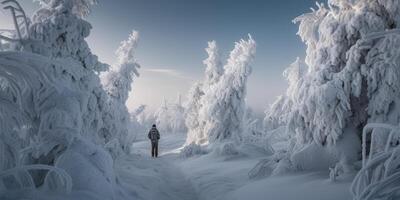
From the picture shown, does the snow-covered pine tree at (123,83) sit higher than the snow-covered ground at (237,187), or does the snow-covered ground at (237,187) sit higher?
the snow-covered pine tree at (123,83)

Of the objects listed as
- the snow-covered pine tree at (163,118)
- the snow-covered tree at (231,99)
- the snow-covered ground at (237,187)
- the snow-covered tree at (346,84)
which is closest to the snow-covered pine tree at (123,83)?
the snow-covered tree at (231,99)

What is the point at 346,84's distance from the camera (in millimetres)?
8328

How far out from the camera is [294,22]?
1048cm

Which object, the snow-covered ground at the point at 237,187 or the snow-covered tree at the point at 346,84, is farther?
the snow-covered tree at the point at 346,84

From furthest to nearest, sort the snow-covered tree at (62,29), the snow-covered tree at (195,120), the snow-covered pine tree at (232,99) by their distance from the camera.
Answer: the snow-covered tree at (195,120)
the snow-covered pine tree at (232,99)
the snow-covered tree at (62,29)

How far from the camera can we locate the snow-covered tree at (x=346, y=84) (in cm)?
795

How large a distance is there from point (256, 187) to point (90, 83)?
7389 mm

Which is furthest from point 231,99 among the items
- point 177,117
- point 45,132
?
point 177,117

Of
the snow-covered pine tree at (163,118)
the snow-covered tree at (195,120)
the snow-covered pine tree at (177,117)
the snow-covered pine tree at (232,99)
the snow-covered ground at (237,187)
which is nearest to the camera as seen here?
the snow-covered ground at (237,187)

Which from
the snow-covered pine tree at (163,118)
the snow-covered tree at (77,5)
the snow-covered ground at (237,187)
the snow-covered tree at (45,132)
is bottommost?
the snow-covered ground at (237,187)

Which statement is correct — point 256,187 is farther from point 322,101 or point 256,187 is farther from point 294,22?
point 294,22

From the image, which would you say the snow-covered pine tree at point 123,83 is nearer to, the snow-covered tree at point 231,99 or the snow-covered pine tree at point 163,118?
the snow-covered tree at point 231,99

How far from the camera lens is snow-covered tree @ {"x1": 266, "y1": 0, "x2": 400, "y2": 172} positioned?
7945mm

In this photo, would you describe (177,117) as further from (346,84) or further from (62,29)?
(346,84)
